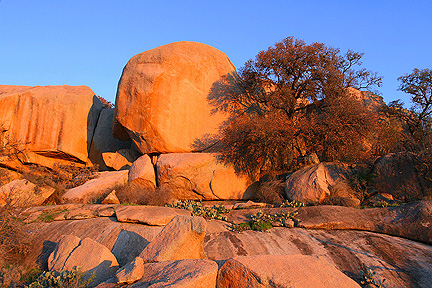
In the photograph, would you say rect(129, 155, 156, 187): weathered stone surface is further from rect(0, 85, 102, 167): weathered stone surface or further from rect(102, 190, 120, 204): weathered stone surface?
rect(0, 85, 102, 167): weathered stone surface

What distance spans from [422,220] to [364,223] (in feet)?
4.13

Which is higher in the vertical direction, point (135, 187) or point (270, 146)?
point (270, 146)

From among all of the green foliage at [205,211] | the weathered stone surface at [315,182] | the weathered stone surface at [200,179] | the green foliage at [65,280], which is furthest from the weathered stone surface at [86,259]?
the weathered stone surface at [315,182]

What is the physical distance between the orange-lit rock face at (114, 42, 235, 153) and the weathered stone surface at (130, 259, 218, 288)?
927 centimetres

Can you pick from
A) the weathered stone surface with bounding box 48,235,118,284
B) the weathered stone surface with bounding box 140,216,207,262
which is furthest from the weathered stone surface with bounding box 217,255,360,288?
→ the weathered stone surface with bounding box 48,235,118,284

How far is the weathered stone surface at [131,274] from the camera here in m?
4.30

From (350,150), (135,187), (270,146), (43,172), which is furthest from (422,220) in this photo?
(43,172)

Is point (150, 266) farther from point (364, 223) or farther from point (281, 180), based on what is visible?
point (281, 180)

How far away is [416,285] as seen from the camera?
5.52 meters

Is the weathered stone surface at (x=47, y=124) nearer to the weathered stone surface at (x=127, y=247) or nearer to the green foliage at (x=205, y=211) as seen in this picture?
the green foliage at (x=205, y=211)

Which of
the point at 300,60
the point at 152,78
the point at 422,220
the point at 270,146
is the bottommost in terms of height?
the point at 422,220

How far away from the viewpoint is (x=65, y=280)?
5.25 metres

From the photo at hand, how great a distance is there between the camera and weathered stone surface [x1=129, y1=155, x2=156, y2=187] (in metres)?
12.7

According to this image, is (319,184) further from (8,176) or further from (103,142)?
(8,176)
